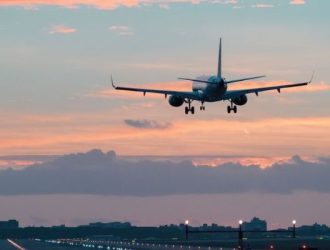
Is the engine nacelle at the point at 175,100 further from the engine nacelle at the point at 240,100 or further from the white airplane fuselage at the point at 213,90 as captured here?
the engine nacelle at the point at 240,100

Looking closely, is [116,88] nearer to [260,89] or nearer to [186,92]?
[186,92]

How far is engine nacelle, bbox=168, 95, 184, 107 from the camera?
19262cm

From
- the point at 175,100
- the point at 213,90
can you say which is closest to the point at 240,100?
the point at 213,90

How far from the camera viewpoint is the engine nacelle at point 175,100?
19262 centimetres

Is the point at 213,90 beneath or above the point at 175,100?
above

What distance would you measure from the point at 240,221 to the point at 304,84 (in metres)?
36.6

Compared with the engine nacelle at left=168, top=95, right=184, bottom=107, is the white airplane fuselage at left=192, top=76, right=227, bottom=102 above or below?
above

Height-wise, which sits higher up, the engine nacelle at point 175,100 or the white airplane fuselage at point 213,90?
the white airplane fuselage at point 213,90

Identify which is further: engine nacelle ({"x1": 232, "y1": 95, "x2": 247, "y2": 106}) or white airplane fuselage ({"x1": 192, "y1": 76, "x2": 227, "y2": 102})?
white airplane fuselage ({"x1": 192, "y1": 76, "x2": 227, "y2": 102})

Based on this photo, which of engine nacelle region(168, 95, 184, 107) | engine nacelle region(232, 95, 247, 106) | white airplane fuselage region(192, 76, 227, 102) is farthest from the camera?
engine nacelle region(168, 95, 184, 107)

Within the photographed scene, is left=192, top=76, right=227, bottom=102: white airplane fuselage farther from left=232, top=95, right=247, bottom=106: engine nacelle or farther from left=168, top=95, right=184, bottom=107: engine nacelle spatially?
left=168, top=95, right=184, bottom=107: engine nacelle

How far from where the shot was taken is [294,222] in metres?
172

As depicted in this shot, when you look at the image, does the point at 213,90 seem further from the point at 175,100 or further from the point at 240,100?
the point at 175,100

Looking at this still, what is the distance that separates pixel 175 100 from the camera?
193m
